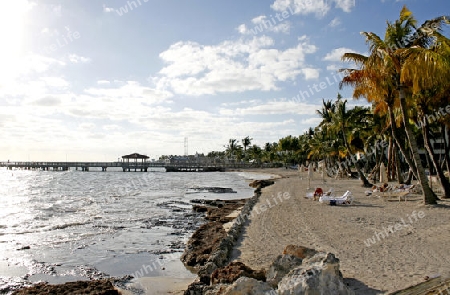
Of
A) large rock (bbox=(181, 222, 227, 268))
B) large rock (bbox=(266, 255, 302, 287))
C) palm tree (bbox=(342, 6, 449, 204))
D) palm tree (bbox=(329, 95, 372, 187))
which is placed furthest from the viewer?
palm tree (bbox=(329, 95, 372, 187))

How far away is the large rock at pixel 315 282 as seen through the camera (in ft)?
19.1

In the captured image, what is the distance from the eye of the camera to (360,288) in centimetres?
700

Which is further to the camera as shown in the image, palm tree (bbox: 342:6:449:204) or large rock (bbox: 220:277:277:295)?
palm tree (bbox: 342:6:449:204)

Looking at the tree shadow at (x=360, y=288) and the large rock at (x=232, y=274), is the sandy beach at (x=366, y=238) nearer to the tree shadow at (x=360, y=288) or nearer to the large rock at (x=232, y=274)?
the tree shadow at (x=360, y=288)

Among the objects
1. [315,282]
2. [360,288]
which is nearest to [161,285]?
[360,288]

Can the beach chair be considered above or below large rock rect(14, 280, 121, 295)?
above

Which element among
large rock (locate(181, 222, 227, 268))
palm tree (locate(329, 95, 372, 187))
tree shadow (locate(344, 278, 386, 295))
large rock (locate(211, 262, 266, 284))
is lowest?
large rock (locate(181, 222, 227, 268))

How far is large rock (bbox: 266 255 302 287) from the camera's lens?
708cm

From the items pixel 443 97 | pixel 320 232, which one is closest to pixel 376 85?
pixel 443 97

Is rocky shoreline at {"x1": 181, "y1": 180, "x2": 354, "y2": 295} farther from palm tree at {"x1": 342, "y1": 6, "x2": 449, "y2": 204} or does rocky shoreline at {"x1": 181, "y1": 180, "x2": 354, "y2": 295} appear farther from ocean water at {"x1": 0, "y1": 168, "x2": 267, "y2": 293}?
palm tree at {"x1": 342, "y1": 6, "x2": 449, "y2": 204}

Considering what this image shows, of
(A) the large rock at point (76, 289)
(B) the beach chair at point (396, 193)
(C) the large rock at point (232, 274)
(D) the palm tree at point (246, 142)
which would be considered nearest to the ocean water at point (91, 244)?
(A) the large rock at point (76, 289)

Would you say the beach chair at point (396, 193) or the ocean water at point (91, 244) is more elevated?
the beach chair at point (396, 193)

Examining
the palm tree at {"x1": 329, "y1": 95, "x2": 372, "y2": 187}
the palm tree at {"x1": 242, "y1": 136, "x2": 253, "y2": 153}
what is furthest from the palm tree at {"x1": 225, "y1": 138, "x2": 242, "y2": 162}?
the palm tree at {"x1": 329, "y1": 95, "x2": 372, "y2": 187}

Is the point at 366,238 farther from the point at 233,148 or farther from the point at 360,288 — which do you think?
the point at 233,148
